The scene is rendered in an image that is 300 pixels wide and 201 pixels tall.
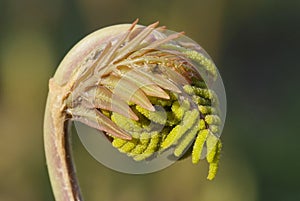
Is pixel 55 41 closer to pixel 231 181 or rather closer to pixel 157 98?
Result: pixel 231 181

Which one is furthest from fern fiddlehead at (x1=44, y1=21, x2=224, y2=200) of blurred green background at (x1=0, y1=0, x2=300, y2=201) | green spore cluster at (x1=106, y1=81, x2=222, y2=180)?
blurred green background at (x1=0, y1=0, x2=300, y2=201)

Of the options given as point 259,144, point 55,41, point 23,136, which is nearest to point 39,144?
point 23,136

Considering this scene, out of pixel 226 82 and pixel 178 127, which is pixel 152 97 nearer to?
pixel 178 127

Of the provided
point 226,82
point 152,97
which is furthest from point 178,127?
point 226,82

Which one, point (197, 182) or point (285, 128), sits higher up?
point (197, 182)

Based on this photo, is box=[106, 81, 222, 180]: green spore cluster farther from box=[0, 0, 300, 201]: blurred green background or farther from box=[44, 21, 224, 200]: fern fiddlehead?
box=[0, 0, 300, 201]: blurred green background

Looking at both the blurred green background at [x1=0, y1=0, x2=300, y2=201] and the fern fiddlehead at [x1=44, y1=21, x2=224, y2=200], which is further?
the blurred green background at [x1=0, y1=0, x2=300, y2=201]
